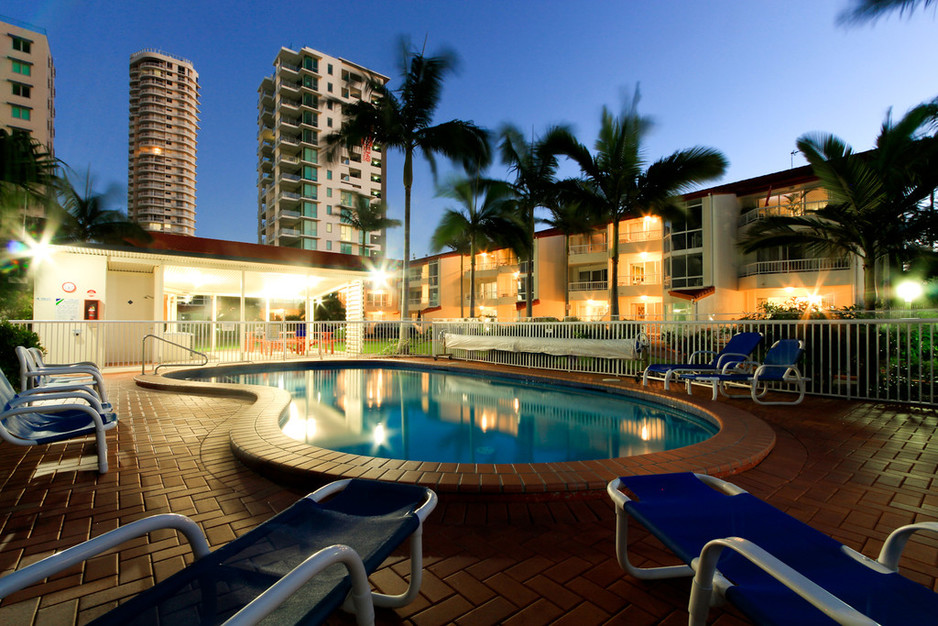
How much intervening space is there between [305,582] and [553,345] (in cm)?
844

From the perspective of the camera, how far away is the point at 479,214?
18.4 metres

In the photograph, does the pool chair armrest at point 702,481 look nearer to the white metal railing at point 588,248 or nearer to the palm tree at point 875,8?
the palm tree at point 875,8

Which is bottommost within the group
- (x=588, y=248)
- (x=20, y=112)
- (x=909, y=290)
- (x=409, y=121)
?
(x=909, y=290)

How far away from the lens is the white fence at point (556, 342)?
5652mm

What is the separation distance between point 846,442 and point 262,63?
16631cm

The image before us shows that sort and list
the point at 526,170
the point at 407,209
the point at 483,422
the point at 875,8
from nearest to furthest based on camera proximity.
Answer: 1. the point at 483,422
2. the point at 875,8
3. the point at 407,209
4. the point at 526,170

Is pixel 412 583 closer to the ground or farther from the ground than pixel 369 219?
closer to the ground

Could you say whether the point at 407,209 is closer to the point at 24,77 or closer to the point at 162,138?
the point at 24,77

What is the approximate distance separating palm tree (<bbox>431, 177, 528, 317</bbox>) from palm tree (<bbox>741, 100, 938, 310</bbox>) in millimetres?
10417

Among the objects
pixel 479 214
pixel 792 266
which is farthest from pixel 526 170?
pixel 792 266

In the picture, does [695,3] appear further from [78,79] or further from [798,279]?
[78,79]

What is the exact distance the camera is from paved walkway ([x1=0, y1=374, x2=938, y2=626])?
5.43 ft

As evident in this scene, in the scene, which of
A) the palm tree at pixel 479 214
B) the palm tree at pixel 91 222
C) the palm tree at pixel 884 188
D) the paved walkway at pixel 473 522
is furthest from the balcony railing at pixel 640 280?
the palm tree at pixel 91 222

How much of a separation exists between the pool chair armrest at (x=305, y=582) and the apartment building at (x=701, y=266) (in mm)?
16505
